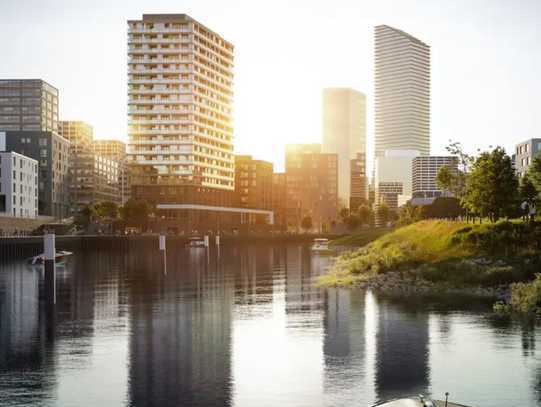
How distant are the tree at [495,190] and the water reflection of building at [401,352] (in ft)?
152

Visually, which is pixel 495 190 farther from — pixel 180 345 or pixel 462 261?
pixel 180 345

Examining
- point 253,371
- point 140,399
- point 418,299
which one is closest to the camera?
point 140,399

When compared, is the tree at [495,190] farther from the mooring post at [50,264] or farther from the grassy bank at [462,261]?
the mooring post at [50,264]

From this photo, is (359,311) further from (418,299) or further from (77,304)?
(77,304)

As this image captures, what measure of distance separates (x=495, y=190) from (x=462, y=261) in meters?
25.6

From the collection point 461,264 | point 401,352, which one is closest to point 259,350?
point 401,352

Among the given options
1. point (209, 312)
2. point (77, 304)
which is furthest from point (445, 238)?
point (77, 304)

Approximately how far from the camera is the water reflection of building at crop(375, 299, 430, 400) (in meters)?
32.7

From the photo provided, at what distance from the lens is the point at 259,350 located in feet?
138

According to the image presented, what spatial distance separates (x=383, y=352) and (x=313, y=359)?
457cm

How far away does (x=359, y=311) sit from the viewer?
58.0 m

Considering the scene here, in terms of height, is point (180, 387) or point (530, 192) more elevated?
point (530, 192)

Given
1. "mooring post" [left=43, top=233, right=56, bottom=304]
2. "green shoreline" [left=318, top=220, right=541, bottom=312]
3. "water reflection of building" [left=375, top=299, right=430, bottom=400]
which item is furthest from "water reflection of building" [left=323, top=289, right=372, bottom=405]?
"mooring post" [left=43, top=233, right=56, bottom=304]

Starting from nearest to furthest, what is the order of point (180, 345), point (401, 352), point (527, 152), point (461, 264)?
point (401, 352), point (180, 345), point (461, 264), point (527, 152)
